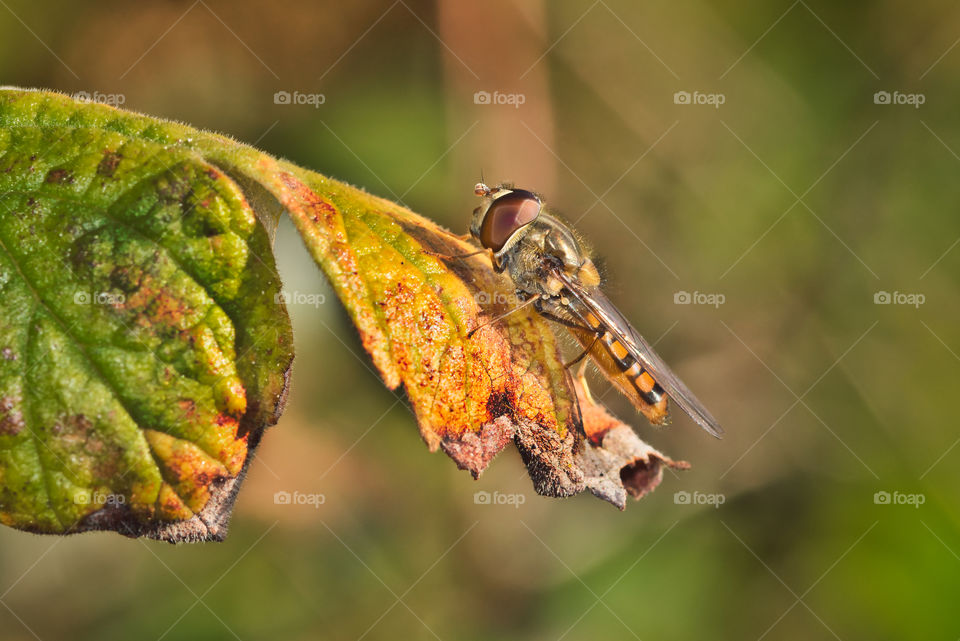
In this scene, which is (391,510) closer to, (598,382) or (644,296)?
(598,382)

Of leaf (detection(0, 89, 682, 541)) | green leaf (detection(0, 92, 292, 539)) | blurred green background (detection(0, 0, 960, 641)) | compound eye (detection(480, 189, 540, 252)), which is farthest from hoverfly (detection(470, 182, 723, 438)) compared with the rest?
green leaf (detection(0, 92, 292, 539))

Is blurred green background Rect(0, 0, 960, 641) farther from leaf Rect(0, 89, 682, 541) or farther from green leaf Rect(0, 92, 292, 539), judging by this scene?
green leaf Rect(0, 92, 292, 539)

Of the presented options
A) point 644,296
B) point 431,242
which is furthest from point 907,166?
point 431,242

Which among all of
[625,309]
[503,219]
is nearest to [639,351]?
[503,219]

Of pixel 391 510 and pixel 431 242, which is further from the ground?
pixel 431 242

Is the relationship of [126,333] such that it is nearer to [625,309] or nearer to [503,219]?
[503,219]
